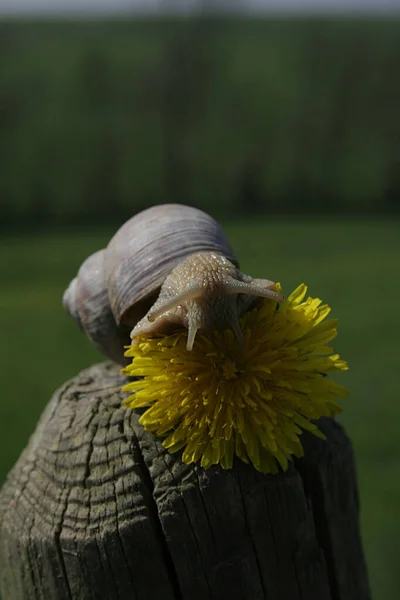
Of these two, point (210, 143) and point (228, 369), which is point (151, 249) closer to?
point (228, 369)

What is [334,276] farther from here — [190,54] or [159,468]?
[159,468]

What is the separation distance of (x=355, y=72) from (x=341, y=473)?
14.9m

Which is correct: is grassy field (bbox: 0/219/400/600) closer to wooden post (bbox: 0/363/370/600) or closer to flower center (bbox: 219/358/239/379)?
wooden post (bbox: 0/363/370/600)

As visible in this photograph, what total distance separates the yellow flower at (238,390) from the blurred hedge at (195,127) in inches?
469

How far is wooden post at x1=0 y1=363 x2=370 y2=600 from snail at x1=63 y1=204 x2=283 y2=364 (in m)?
0.22

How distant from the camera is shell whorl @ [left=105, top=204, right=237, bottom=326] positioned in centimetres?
152

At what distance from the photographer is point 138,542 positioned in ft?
4.37

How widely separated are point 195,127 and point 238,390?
13.8 metres

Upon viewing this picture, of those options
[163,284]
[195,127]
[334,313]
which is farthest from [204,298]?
[195,127]

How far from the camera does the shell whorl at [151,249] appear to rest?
1522 mm

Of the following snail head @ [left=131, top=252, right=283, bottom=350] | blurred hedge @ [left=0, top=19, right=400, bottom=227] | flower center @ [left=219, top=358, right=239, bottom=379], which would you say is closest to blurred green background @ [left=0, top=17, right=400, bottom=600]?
blurred hedge @ [left=0, top=19, right=400, bottom=227]

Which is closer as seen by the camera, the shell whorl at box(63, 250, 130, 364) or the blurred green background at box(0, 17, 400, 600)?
the shell whorl at box(63, 250, 130, 364)

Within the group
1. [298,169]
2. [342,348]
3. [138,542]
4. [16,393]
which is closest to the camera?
[138,542]

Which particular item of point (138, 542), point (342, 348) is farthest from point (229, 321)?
point (342, 348)
